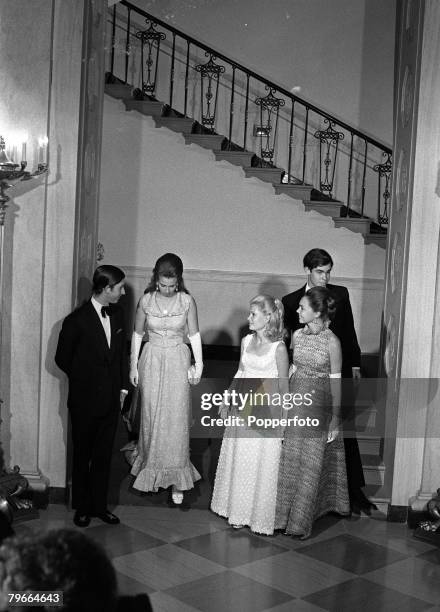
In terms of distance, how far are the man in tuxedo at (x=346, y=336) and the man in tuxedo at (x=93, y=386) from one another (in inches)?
48.3

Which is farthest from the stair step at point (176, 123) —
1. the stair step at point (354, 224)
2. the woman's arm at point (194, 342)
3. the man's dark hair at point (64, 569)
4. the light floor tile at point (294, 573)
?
the man's dark hair at point (64, 569)

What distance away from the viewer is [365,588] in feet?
15.9

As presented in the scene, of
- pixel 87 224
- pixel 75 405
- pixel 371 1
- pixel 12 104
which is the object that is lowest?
pixel 75 405

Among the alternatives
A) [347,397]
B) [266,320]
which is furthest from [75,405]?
[347,397]

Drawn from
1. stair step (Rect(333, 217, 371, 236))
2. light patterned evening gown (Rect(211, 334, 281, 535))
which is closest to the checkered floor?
light patterned evening gown (Rect(211, 334, 281, 535))

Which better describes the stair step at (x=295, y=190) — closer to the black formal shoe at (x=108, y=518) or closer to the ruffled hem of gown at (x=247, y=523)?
the ruffled hem of gown at (x=247, y=523)

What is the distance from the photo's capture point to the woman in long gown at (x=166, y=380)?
19.7ft

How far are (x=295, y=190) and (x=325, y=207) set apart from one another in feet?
1.40

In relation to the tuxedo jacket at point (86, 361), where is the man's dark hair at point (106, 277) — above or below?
above

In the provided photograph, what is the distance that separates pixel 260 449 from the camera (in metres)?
5.62

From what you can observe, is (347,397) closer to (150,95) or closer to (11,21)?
(11,21)

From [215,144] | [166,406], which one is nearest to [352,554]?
[166,406]

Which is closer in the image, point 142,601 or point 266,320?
point 142,601

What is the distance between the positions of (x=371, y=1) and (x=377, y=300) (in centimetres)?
382
